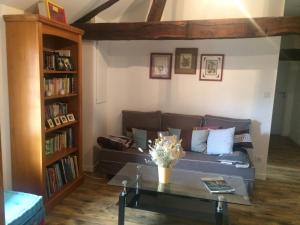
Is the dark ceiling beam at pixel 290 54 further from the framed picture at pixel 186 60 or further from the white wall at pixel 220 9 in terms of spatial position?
the framed picture at pixel 186 60

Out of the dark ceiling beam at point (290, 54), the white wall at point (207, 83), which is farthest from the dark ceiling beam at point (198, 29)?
the dark ceiling beam at point (290, 54)

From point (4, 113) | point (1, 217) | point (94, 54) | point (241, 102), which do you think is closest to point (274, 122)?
point (241, 102)

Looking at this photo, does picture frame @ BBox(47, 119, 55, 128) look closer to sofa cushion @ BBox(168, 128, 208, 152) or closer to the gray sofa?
the gray sofa

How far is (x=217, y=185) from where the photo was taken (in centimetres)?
236

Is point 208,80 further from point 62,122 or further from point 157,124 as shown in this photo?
point 62,122

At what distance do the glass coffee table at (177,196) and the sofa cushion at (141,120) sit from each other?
4.10ft

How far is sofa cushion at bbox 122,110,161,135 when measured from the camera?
153 inches

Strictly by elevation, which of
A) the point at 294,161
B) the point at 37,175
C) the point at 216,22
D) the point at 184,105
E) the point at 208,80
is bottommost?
the point at 294,161

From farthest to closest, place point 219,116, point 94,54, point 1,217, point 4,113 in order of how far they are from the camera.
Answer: point 219,116 → point 94,54 → point 4,113 → point 1,217

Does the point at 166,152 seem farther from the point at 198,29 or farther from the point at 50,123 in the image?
the point at 198,29

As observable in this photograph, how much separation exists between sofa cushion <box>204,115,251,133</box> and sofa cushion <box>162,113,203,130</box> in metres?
0.13

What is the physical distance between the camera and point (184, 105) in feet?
13.1

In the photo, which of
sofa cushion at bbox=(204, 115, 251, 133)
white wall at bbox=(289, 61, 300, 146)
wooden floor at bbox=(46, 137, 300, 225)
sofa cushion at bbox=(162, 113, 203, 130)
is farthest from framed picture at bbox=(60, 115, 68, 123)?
white wall at bbox=(289, 61, 300, 146)

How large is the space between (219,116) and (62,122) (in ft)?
7.42
